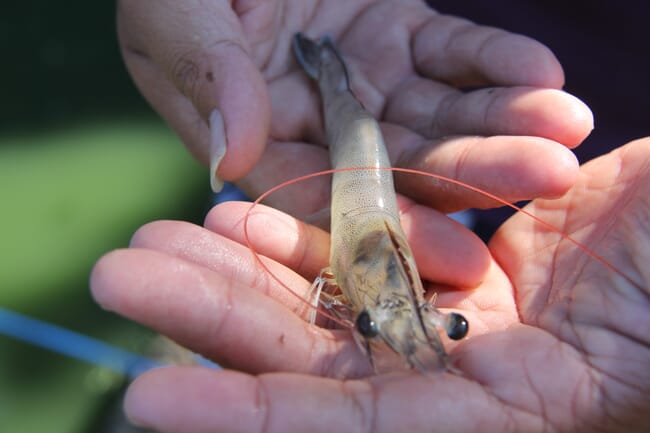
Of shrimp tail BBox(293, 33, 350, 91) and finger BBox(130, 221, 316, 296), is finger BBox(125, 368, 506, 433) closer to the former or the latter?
finger BBox(130, 221, 316, 296)

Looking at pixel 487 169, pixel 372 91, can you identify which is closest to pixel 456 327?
pixel 487 169

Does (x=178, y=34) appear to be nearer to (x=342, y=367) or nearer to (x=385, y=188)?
(x=385, y=188)

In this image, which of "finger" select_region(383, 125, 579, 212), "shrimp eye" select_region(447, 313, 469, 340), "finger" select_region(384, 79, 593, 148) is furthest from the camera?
"finger" select_region(384, 79, 593, 148)

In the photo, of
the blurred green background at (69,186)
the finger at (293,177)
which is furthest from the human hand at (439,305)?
the blurred green background at (69,186)

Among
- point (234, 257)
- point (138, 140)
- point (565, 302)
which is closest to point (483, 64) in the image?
point (565, 302)

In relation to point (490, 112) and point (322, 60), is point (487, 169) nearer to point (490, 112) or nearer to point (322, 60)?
point (490, 112)

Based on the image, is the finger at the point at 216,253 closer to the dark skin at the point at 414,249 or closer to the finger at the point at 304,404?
the dark skin at the point at 414,249

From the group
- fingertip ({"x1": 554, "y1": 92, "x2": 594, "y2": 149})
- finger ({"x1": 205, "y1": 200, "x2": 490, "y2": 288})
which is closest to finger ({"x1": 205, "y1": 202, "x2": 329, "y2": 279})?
finger ({"x1": 205, "y1": 200, "x2": 490, "y2": 288})
